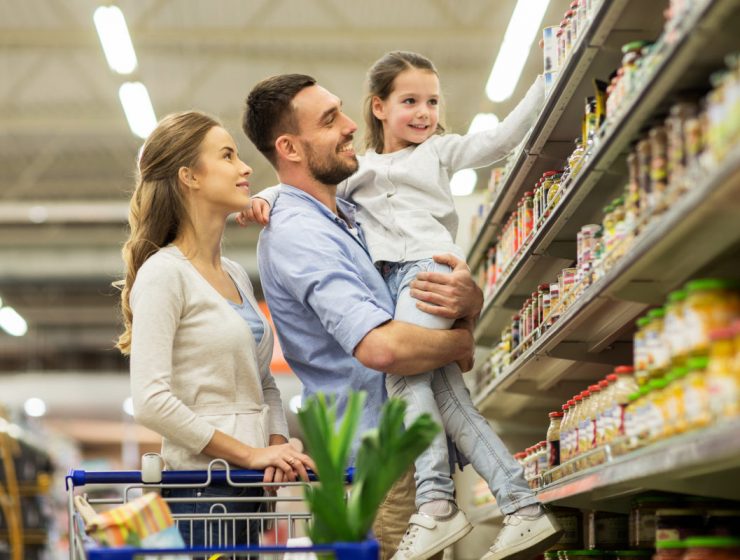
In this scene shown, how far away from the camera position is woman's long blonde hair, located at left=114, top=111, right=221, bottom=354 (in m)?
3.27

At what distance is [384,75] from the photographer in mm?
4102

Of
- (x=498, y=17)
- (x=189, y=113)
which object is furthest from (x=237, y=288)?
(x=498, y=17)

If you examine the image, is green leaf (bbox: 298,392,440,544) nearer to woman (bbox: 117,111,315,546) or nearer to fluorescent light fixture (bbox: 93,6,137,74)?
woman (bbox: 117,111,315,546)

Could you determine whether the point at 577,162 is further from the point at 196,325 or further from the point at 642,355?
the point at 196,325

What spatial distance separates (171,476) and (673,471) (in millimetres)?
1283

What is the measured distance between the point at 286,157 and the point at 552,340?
107 centimetres

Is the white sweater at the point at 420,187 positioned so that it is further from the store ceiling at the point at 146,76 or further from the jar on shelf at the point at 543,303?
the store ceiling at the point at 146,76

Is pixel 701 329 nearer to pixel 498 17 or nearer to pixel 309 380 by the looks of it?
pixel 309 380

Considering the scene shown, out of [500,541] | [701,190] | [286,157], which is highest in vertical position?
[286,157]

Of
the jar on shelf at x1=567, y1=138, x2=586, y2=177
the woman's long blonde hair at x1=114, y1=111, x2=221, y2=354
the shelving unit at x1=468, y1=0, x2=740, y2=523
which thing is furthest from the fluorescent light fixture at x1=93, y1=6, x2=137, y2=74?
the jar on shelf at x1=567, y1=138, x2=586, y2=177

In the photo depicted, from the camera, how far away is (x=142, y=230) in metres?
3.26

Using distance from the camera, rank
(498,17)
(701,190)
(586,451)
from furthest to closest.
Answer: (498,17)
(586,451)
(701,190)

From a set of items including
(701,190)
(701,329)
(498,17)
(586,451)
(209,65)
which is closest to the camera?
(701,190)

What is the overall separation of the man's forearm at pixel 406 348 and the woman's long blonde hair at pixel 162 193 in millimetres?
672
